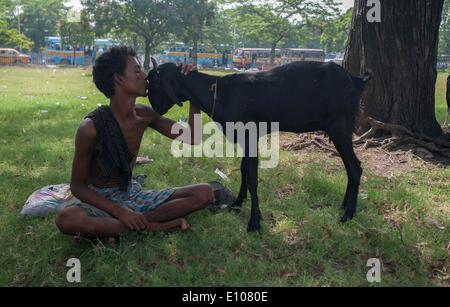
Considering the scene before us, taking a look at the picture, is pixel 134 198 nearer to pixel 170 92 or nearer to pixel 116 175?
pixel 116 175

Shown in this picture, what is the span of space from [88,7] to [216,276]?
34.6 m

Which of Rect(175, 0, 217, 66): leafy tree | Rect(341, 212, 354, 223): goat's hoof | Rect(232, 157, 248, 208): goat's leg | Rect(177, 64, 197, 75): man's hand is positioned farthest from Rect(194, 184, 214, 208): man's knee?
Rect(175, 0, 217, 66): leafy tree

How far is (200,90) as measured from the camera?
14.8 ft

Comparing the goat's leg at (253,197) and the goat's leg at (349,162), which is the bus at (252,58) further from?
the goat's leg at (253,197)

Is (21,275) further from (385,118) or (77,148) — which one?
(385,118)

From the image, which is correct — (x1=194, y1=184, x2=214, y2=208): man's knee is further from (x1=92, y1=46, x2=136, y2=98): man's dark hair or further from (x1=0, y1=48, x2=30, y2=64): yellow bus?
(x1=0, y1=48, x2=30, y2=64): yellow bus

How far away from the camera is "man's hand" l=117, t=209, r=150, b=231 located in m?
3.62

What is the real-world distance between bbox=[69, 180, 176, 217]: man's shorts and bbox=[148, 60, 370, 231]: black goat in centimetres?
87

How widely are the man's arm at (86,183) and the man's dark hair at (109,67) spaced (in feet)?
1.23

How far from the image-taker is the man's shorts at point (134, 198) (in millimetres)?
3820

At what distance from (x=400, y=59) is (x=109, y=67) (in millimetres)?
4741

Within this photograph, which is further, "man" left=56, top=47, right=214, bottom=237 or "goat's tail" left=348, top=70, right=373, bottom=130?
"goat's tail" left=348, top=70, right=373, bottom=130

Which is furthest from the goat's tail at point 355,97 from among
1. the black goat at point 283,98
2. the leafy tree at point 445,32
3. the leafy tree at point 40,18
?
the leafy tree at point 445,32
